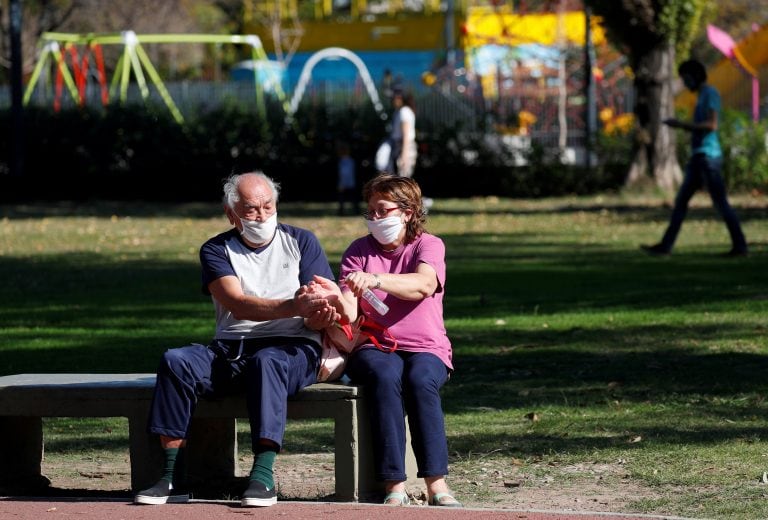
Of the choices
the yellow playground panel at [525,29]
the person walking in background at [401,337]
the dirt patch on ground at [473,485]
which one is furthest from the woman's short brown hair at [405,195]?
the yellow playground panel at [525,29]

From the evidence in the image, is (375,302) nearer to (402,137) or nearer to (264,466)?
(264,466)

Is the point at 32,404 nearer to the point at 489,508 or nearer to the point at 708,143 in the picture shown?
the point at 489,508

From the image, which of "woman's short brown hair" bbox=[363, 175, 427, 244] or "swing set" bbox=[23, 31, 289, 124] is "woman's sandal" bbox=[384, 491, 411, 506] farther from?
"swing set" bbox=[23, 31, 289, 124]

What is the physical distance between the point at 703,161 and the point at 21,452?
985 centimetres

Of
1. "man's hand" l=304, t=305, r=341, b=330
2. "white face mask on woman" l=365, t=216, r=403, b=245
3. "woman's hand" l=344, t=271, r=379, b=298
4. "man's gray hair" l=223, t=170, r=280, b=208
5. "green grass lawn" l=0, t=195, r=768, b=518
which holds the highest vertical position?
"man's gray hair" l=223, t=170, r=280, b=208

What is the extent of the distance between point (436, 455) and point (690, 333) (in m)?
4.79

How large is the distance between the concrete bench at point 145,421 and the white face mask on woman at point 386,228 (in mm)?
648

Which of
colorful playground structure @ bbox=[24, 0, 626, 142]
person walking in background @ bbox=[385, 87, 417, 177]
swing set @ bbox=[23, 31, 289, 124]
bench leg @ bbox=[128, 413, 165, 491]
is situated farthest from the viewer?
colorful playground structure @ bbox=[24, 0, 626, 142]

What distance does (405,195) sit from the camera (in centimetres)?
629

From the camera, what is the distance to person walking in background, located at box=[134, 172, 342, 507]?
19.1 feet

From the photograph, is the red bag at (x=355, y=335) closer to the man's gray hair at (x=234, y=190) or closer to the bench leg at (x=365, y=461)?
the bench leg at (x=365, y=461)

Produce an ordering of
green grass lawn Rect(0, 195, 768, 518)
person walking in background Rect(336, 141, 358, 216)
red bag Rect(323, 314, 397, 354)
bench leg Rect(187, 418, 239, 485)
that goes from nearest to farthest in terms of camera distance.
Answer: red bag Rect(323, 314, 397, 354), bench leg Rect(187, 418, 239, 485), green grass lawn Rect(0, 195, 768, 518), person walking in background Rect(336, 141, 358, 216)

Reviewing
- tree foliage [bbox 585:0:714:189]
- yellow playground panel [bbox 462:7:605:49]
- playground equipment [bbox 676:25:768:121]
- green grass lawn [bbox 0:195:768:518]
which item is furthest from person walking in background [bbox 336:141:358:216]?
yellow playground panel [bbox 462:7:605:49]

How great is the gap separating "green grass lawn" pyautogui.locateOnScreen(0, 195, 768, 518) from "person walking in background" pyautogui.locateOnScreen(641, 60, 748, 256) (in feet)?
1.08
